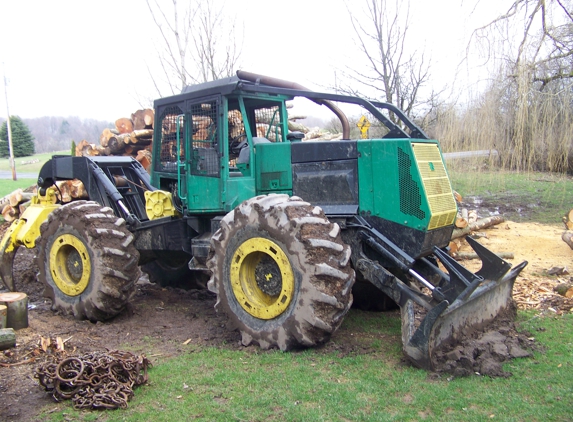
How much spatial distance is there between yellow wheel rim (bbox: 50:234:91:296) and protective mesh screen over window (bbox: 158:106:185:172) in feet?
4.92

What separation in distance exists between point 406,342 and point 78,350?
333 centimetres

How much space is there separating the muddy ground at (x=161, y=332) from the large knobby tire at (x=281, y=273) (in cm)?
42

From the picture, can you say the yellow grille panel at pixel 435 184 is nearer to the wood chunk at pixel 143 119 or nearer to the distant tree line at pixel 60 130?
the wood chunk at pixel 143 119

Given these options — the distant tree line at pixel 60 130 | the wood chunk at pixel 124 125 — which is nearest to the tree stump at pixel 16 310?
the wood chunk at pixel 124 125

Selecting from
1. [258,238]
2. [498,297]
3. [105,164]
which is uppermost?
[105,164]

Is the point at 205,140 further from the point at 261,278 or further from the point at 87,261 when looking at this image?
the point at 87,261

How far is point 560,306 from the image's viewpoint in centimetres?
664

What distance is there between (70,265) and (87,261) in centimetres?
55

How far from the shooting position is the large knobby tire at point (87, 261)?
6.50m

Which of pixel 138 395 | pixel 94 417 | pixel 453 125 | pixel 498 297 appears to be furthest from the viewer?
pixel 453 125

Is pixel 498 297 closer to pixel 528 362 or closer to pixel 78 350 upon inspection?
pixel 528 362

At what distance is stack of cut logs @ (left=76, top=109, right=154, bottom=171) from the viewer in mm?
12523

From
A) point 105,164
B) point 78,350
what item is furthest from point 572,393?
point 105,164

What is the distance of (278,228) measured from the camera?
5.28m
